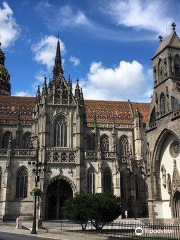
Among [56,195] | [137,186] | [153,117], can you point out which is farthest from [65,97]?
[153,117]

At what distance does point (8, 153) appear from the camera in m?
41.7

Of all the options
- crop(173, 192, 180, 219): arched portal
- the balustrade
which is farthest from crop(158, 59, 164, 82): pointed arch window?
the balustrade

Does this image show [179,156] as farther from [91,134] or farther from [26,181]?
[91,134]

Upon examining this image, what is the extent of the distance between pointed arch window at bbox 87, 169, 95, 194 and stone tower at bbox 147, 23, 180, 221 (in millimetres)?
13976

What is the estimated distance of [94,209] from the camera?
24.0 meters

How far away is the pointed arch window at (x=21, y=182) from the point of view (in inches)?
1627

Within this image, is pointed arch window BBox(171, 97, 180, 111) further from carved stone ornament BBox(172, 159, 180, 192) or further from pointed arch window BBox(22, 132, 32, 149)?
pointed arch window BBox(22, 132, 32, 149)

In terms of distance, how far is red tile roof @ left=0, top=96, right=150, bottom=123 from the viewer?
55.3 m

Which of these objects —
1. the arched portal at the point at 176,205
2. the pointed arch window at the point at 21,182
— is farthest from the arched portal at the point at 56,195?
the arched portal at the point at 176,205

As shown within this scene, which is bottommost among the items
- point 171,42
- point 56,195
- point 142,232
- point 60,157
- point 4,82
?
point 142,232

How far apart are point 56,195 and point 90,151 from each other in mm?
7793

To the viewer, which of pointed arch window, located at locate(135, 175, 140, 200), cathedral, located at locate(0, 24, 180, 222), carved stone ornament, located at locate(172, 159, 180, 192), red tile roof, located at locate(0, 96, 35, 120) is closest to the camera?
carved stone ornament, located at locate(172, 159, 180, 192)

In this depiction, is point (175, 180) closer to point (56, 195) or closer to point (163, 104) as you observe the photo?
point (163, 104)

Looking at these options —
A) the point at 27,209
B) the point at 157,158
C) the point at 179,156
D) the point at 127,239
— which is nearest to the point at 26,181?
the point at 27,209
